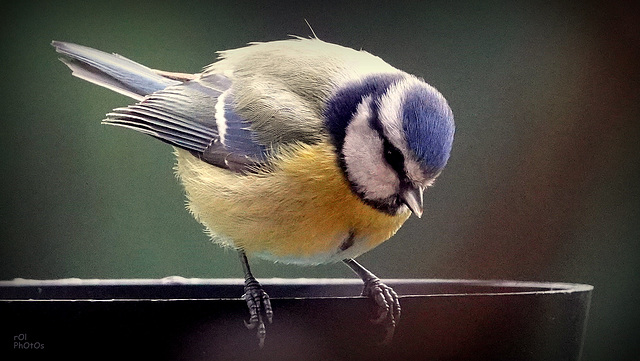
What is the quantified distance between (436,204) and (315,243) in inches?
15.6

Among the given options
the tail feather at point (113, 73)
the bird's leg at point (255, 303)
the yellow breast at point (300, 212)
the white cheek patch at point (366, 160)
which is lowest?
the bird's leg at point (255, 303)

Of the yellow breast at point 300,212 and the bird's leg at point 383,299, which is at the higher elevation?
the yellow breast at point 300,212

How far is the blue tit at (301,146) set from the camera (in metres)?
0.75

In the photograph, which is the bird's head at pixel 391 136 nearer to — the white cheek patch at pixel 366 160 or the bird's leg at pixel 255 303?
the white cheek patch at pixel 366 160

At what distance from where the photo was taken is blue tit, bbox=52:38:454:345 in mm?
752

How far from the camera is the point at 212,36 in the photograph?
110cm

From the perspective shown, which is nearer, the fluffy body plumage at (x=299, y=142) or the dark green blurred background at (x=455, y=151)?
the fluffy body plumage at (x=299, y=142)

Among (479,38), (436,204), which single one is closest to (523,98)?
(479,38)

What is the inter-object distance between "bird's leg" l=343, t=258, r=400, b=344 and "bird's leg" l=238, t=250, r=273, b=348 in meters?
0.10

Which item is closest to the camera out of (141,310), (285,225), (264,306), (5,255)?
(141,310)

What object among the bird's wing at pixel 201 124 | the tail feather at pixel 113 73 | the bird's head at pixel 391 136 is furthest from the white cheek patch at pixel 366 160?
the tail feather at pixel 113 73

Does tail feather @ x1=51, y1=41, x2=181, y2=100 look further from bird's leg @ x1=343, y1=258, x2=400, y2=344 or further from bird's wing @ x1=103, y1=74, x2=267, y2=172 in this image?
bird's leg @ x1=343, y1=258, x2=400, y2=344

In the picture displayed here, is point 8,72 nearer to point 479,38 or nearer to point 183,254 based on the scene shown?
point 183,254

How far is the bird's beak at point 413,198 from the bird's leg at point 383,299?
0.10 m
